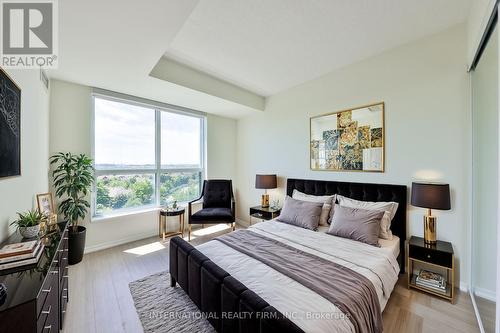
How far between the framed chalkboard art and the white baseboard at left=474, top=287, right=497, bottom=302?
144 inches

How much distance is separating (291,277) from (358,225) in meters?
1.16

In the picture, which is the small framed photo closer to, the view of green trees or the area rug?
the view of green trees

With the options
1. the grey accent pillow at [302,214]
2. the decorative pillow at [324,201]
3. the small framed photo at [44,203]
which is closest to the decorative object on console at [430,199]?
the decorative pillow at [324,201]

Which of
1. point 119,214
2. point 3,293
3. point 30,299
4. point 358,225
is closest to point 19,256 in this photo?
point 3,293

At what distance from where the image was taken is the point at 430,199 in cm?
208

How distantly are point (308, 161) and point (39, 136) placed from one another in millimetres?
3617

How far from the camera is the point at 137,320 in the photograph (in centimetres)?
180

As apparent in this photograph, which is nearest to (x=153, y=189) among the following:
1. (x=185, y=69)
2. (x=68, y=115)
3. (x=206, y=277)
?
(x=68, y=115)

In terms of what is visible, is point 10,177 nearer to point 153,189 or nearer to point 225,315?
point 225,315

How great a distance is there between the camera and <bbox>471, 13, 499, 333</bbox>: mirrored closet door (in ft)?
5.02

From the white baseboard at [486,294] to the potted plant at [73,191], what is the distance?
4.25 m

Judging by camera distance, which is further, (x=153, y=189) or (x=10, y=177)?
(x=153, y=189)

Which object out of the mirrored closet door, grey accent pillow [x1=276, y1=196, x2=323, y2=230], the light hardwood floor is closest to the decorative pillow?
grey accent pillow [x1=276, y1=196, x2=323, y2=230]

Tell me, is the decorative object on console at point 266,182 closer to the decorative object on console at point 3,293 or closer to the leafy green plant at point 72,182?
the leafy green plant at point 72,182
